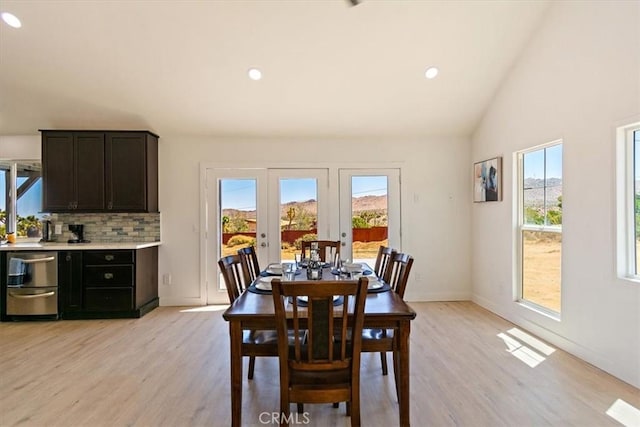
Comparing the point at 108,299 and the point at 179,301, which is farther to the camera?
the point at 179,301

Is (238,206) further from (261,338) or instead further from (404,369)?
(404,369)

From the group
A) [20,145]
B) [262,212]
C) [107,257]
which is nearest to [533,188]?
[262,212]

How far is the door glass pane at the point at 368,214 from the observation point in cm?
508

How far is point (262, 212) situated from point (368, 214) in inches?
59.7

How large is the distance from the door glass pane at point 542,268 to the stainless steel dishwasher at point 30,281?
218 inches

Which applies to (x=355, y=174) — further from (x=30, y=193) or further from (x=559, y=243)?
(x=30, y=193)

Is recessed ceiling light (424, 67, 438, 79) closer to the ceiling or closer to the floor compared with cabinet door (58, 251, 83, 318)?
closer to the ceiling

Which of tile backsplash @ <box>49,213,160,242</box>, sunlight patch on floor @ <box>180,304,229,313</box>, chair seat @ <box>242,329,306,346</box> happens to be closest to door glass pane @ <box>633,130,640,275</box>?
chair seat @ <box>242,329,306,346</box>

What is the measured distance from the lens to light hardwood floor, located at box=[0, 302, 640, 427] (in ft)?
7.37

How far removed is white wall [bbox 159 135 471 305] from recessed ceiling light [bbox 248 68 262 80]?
1.14m

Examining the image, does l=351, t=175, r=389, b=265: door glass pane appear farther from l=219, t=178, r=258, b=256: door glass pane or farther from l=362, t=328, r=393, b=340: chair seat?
l=362, t=328, r=393, b=340: chair seat

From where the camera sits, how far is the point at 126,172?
15.1 feet

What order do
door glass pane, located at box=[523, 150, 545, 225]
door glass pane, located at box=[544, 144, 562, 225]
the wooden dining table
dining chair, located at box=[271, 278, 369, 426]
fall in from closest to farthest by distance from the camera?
dining chair, located at box=[271, 278, 369, 426] → the wooden dining table → door glass pane, located at box=[544, 144, 562, 225] → door glass pane, located at box=[523, 150, 545, 225]

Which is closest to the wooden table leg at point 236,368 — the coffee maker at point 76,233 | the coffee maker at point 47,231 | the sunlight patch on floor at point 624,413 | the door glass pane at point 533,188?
the sunlight patch on floor at point 624,413
